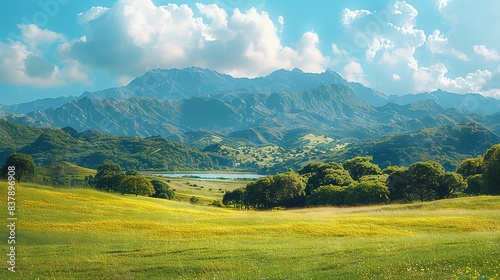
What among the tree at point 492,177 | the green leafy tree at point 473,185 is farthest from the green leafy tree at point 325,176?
the tree at point 492,177

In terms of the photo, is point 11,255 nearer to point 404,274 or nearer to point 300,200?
point 404,274

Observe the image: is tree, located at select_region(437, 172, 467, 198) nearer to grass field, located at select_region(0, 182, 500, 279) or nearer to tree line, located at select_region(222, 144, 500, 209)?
tree line, located at select_region(222, 144, 500, 209)

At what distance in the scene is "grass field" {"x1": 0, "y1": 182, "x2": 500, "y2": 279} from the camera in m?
21.8

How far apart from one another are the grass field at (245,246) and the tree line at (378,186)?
118ft

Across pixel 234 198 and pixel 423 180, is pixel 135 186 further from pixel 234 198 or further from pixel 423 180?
pixel 423 180

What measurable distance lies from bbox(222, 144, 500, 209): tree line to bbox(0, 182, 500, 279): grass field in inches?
1421

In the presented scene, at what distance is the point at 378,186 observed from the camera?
302ft

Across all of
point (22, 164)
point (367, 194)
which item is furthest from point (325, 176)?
point (22, 164)

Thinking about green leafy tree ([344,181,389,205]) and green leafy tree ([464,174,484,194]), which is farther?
green leafy tree ([464,174,484,194])

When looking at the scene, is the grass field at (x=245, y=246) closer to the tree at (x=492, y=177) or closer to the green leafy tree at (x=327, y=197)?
the tree at (x=492, y=177)

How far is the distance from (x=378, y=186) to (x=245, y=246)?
67791 millimetres

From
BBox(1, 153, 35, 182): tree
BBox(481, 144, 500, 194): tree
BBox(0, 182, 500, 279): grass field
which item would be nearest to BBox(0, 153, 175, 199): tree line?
BBox(1, 153, 35, 182): tree

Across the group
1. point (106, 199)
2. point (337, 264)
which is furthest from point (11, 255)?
point (106, 199)

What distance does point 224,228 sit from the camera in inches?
1670
